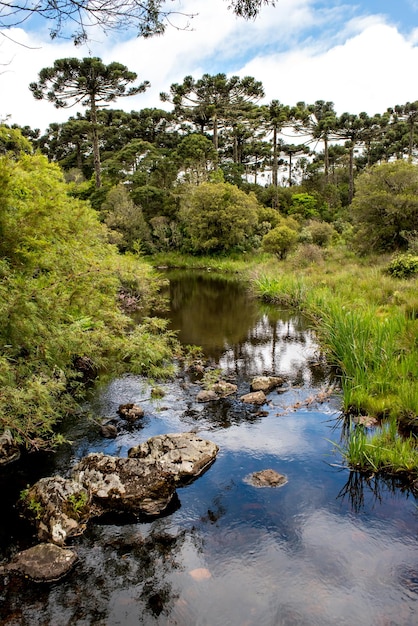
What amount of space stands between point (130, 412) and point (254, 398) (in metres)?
2.38

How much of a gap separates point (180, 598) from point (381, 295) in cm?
1181

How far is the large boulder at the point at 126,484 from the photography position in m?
5.10

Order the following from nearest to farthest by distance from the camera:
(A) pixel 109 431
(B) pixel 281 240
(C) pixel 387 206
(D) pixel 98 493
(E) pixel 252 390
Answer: (D) pixel 98 493
(A) pixel 109 431
(E) pixel 252 390
(C) pixel 387 206
(B) pixel 281 240

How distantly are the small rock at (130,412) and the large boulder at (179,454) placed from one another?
4.81 ft

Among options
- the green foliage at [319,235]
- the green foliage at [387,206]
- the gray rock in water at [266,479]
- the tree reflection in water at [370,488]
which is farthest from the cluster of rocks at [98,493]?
the green foliage at [319,235]

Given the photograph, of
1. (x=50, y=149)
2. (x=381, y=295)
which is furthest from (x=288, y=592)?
(x=50, y=149)

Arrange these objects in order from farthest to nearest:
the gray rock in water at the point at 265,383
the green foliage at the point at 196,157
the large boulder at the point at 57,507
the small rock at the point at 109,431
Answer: the green foliage at the point at 196,157 → the gray rock in water at the point at 265,383 → the small rock at the point at 109,431 → the large boulder at the point at 57,507

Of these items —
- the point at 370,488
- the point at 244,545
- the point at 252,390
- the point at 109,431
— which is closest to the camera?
the point at 244,545

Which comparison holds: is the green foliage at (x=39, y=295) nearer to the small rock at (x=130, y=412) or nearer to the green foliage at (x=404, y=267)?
the small rock at (x=130, y=412)

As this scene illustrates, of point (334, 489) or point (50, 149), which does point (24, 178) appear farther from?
point (50, 149)

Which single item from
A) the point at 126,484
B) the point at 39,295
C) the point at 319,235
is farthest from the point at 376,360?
the point at 319,235

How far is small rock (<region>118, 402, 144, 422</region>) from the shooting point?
24.7 ft

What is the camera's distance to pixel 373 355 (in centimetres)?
823

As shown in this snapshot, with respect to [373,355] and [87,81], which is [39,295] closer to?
[373,355]
